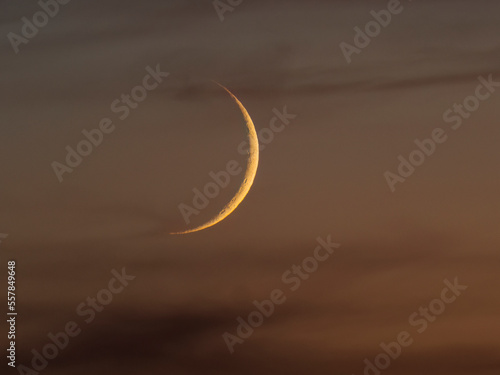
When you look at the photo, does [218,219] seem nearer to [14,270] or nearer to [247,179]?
[247,179]

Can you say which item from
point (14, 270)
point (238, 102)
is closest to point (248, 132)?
point (238, 102)

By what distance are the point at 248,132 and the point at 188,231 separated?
532 centimetres

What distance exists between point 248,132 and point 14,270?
11.5 m

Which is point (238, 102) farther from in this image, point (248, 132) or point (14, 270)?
point (14, 270)

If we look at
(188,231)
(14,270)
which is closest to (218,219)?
(188,231)

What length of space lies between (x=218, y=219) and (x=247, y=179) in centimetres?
226

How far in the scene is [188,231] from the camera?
10731cm

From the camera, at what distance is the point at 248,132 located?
105438 mm

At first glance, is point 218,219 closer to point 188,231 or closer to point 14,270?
point 188,231

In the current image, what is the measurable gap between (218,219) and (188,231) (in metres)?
1.93

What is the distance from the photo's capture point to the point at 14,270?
105 metres

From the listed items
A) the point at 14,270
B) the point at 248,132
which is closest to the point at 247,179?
the point at 248,132

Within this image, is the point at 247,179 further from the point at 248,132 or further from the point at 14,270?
the point at 14,270
